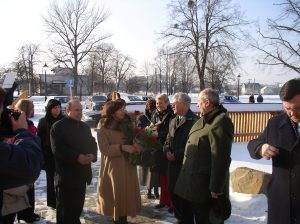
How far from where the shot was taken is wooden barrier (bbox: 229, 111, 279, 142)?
1517 cm

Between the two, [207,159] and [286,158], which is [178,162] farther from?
[286,158]

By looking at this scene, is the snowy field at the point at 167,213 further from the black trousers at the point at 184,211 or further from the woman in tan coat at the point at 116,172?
the black trousers at the point at 184,211

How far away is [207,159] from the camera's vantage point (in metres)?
4.64

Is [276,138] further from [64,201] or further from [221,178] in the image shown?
[64,201]

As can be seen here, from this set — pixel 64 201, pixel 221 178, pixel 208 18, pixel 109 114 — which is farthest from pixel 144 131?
pixel 208 18

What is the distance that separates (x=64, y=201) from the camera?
18.0 ft

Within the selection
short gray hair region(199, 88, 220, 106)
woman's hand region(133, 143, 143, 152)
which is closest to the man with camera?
short gray hair region(199, 88, 220, 106)

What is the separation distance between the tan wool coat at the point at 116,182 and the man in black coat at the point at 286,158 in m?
2.84

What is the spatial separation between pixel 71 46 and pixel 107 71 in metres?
20.1

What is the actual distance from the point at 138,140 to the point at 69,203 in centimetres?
132

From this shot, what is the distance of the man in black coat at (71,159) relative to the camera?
17.8 feet

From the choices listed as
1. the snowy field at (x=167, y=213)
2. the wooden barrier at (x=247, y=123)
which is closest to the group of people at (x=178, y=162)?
the snowy field at (x=167, y=213)

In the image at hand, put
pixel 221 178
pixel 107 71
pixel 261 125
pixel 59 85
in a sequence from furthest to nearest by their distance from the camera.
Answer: pixel 59 85 → pixel 107 71 → pixel 261 125 → pixel 221 178

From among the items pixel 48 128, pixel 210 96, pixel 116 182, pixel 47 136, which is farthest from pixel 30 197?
pixel 210 96
